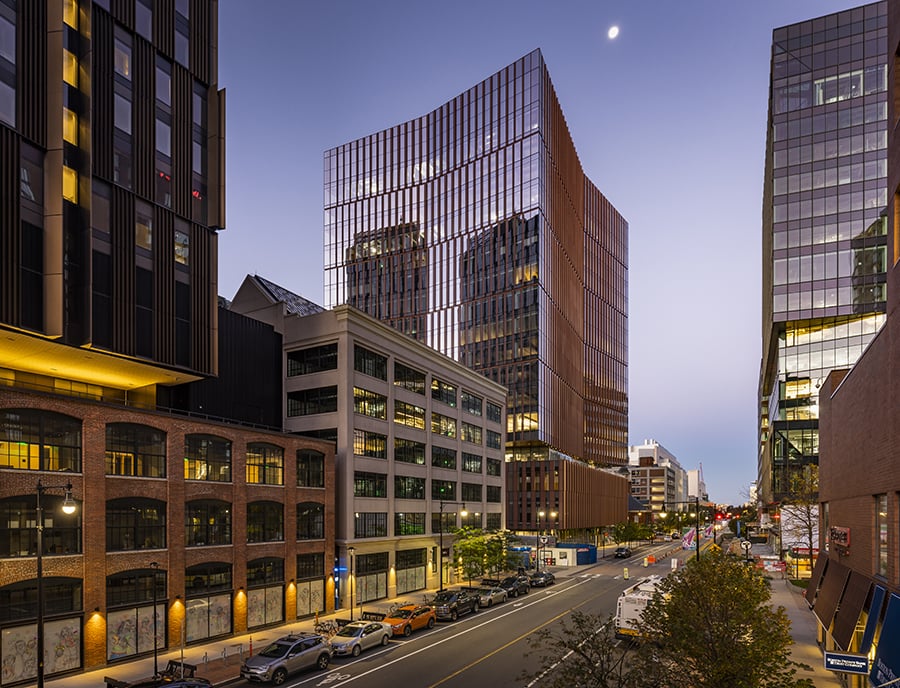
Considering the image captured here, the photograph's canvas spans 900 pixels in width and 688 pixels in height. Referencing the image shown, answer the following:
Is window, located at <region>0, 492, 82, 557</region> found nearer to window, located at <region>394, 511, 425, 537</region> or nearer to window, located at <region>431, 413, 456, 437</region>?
window, located at <region>394, 511, 425, 537</region>

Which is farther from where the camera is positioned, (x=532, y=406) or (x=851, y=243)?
(x=532, y=406)

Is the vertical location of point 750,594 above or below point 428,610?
above

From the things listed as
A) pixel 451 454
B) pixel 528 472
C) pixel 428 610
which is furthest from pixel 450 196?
pixel 428 610

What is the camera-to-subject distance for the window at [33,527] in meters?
28.8

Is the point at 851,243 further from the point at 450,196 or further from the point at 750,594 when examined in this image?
the point at 750,594

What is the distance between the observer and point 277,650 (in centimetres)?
2986

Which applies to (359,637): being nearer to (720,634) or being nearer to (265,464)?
(265,464)

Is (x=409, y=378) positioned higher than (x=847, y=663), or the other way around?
(x=409, y=378)

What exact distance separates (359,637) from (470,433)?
39.0 m

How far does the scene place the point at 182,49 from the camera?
136ft

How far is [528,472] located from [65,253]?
86.5 metres

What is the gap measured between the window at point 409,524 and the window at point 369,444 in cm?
556

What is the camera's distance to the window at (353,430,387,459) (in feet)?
169

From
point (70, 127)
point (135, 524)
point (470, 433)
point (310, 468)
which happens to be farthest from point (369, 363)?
point (70, 127)
